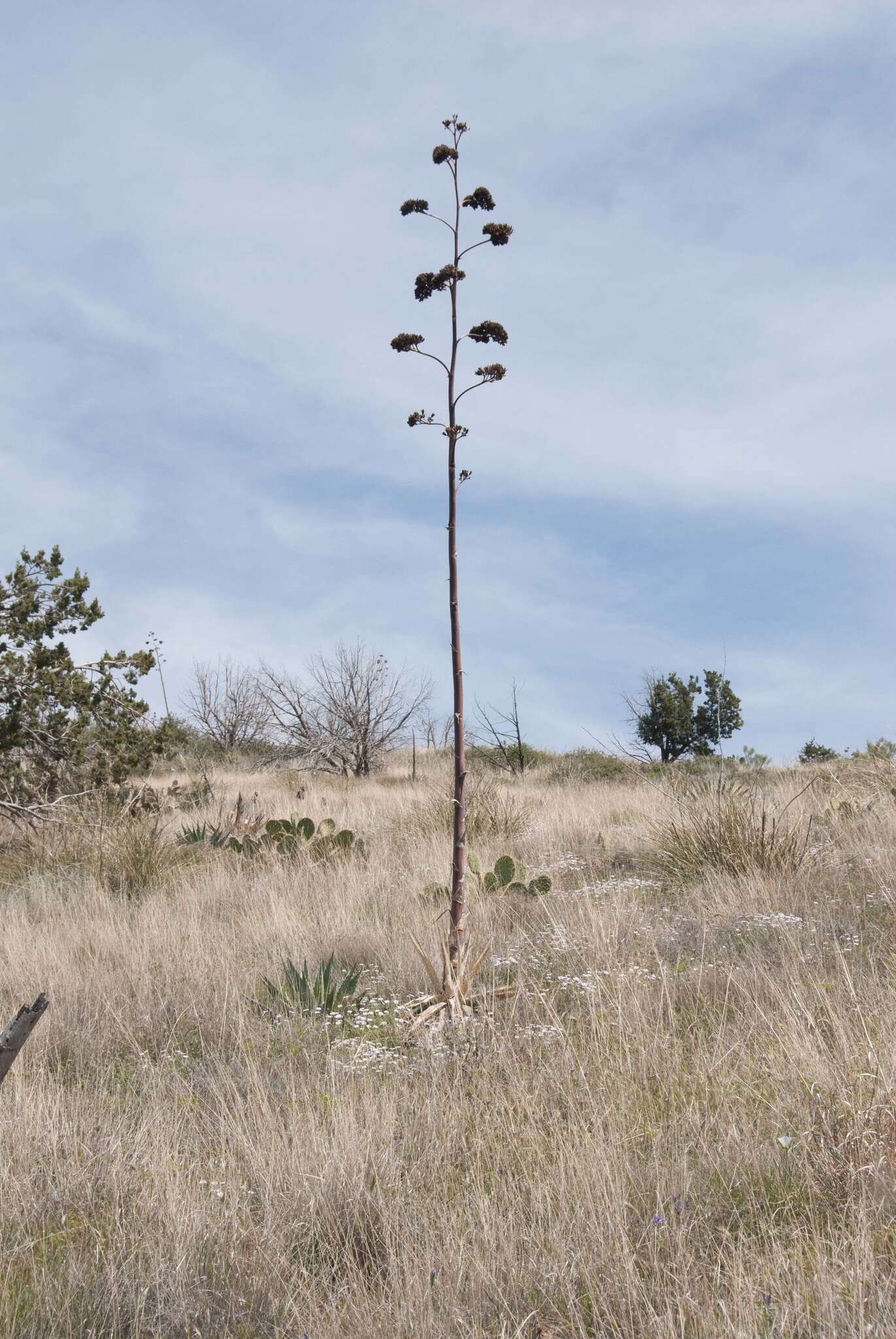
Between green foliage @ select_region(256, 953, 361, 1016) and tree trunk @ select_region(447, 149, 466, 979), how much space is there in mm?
805

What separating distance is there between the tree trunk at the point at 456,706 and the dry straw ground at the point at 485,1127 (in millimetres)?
470

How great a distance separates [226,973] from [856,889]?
414 centimetres

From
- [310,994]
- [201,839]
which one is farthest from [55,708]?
[310,994]

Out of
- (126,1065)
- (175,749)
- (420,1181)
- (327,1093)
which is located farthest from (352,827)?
(175,749)

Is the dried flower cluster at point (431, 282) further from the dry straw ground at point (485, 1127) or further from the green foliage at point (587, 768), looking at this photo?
the green foliage at point (587, 768)

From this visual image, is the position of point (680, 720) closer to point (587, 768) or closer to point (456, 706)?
point (587, 768)

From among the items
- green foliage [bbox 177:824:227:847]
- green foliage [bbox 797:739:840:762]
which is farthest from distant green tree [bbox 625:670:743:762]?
green foliage [bbox 177:824:227:847]

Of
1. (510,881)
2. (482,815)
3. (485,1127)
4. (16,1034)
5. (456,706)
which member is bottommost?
(485,1127)

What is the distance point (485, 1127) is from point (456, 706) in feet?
5.77

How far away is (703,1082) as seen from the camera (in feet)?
11.0

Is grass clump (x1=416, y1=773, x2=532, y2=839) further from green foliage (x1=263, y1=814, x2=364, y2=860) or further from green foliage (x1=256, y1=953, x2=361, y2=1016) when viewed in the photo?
green foliage (x1=256, y1=953, x2=361, y2=1016)

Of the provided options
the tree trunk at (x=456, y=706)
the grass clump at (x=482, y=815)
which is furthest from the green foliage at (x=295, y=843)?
the tree trunk at (x=456, y=706)

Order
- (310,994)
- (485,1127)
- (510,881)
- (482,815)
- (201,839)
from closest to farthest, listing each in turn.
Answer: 1. (485,1127)
2. (310,994)
3. (510,881)
4. (201,839)
5. (482,815)

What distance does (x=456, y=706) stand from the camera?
4320 millimetres
